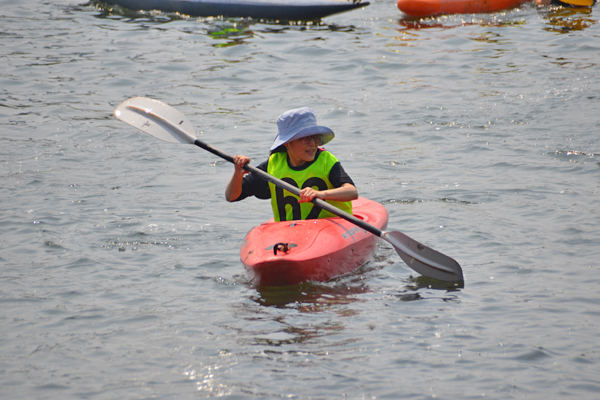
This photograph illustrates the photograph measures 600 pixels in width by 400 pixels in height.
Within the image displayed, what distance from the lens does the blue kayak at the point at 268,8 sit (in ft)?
47.9

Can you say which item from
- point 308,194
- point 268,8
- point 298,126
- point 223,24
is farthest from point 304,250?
point 268,8

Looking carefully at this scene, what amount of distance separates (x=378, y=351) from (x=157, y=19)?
1340cm

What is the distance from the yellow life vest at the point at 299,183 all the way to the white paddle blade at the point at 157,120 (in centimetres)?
89

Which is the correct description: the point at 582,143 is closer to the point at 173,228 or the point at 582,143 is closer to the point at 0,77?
the point at 173,228

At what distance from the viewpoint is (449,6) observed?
14.8 metres

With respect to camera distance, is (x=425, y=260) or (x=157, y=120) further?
(x=157, y=120)

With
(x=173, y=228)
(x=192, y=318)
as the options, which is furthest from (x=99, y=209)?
(x=192, y=318)

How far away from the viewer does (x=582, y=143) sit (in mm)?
7145

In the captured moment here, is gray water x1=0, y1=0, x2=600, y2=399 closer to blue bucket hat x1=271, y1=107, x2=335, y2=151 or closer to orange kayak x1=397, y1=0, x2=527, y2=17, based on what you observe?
blue bucket hat x1=271, y1=107, x2=335, y2=151

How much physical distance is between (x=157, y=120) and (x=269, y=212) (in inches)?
55.6

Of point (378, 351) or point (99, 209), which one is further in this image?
point (99, 209)

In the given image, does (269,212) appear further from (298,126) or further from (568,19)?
(568,19)

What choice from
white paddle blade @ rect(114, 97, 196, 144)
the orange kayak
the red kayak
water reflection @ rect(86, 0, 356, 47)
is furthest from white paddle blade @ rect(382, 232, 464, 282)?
the orange kayak

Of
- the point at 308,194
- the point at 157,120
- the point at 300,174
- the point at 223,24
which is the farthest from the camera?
the point at 223,24
